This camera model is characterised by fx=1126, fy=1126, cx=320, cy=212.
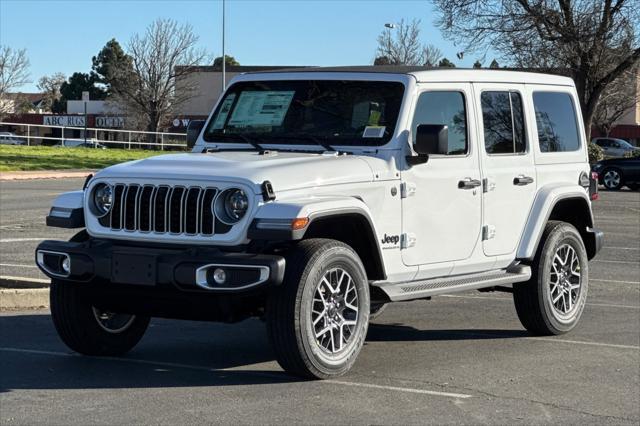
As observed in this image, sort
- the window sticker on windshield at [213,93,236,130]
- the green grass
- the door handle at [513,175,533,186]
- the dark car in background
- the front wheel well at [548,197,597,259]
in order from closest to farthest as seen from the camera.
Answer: the window sticker on windshield at [213,93,236,130]
the door handle at [513,175,533,186]
the front wheel well at [548,197,597,259]
the dark car in background
the green grass

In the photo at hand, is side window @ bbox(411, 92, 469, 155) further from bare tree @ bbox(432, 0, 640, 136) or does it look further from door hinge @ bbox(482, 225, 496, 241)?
bare tree @ bbox(432, 0, 640, 136)

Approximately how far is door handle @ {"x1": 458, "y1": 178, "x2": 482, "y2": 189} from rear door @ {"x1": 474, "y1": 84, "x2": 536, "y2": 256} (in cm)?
13

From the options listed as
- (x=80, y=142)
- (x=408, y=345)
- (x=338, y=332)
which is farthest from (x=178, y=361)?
(x=80, y=142)

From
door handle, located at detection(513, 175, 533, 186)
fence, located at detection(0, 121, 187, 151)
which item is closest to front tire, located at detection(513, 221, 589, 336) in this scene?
door handle, located at detection(513, 175, 533, 186)

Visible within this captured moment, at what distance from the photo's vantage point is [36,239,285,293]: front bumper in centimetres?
643

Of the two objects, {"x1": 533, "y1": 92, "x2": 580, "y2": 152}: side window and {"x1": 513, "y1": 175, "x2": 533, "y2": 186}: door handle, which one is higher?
{"x1": 533, "y1": 92, "x2": 580, "y2": 152}: side window

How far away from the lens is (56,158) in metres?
39.0

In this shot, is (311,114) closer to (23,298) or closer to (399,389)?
(399,389)

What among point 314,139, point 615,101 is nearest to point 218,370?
point 314,139

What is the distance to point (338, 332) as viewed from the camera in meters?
7.00

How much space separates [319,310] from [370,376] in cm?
64

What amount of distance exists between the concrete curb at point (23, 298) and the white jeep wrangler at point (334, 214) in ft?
6.98

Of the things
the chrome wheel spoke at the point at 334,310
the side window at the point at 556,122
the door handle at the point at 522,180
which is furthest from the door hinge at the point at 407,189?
the side window at the point at 556,122

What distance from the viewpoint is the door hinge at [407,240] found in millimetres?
7635
